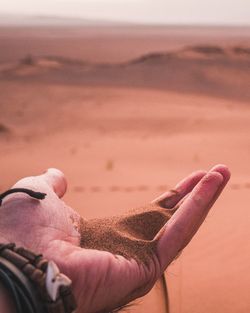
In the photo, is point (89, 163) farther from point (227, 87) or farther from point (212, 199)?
point (227, 87)

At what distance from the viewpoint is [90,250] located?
208cm

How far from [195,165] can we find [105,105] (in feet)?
27.6

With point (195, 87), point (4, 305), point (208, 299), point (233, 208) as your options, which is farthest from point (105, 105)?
point (4, 305)

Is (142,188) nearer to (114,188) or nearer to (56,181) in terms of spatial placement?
(114,188)

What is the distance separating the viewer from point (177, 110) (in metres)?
14.4

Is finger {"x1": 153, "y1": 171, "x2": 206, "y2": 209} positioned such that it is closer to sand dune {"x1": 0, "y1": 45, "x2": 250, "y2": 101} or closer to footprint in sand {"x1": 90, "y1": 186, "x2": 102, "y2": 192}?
footprint in sand {"x1": 90, "y1": 186, "x2": 102, "y2": 192}

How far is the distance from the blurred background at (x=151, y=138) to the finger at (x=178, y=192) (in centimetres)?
69

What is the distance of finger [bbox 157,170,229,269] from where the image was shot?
7.34ft

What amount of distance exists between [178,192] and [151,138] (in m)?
7.92

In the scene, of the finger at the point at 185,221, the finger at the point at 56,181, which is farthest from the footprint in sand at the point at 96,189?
the finger at the point at 185,221

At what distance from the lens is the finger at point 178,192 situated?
107 inches

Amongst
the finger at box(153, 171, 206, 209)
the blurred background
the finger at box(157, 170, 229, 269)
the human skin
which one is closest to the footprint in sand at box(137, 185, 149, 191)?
the blurred background

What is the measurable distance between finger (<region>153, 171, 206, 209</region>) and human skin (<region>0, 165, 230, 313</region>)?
0.29 meters

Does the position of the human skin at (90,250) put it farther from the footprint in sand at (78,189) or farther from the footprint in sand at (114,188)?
the footprint in sand at (78,189)
